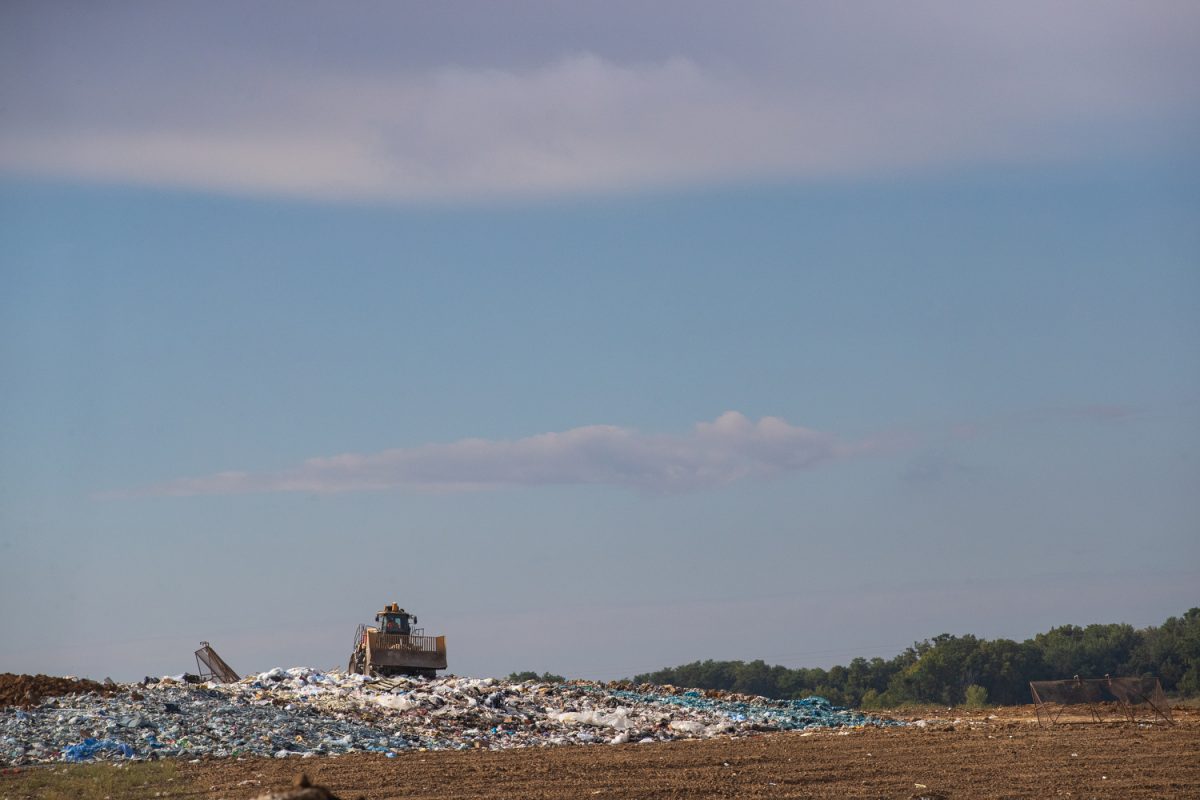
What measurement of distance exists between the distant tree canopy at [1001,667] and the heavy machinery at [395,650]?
106 feet

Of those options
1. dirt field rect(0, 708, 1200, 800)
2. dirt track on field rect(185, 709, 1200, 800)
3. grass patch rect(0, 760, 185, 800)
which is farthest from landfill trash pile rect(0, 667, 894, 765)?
dirt track on field rect(185, 709, 1200, 800)

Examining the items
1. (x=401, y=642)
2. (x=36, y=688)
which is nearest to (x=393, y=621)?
(x=401, y=642)

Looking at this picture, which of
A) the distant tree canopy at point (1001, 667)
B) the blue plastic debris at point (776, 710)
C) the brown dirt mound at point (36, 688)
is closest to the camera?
the brown dirt mound at point (36, 688)

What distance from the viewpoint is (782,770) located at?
2044 centimetres

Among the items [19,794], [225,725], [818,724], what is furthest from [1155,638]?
[19,794]

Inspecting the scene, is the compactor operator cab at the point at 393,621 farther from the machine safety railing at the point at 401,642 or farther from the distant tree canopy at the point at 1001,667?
the distant tree canopy at the point at 1001,667

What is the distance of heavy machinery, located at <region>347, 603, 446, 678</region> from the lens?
34.0 metres

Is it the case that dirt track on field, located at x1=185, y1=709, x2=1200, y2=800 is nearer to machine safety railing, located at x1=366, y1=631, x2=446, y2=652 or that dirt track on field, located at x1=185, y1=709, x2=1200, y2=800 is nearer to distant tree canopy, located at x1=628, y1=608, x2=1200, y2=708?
machine safety railing, located at x1=366, y1=631, x2=446, y2=652

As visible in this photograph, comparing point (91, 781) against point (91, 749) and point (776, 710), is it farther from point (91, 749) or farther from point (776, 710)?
Answer: point (776, 710)

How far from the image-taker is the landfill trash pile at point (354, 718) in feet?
76.3

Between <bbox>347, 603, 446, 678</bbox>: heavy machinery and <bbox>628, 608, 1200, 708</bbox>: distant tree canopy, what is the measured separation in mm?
32367

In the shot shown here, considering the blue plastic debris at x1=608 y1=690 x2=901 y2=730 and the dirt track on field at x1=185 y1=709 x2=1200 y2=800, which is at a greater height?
the blue plastic debris at x1=608 y1=690 x2=901 y2=730

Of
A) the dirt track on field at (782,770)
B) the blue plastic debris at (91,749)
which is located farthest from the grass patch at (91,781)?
the blue plastic debris at (91,749)

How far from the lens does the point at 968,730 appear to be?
2788cm
